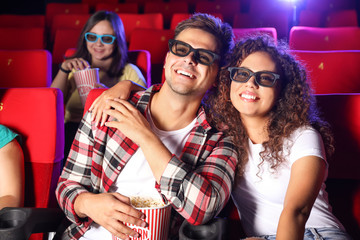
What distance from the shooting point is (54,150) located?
39.7 inches

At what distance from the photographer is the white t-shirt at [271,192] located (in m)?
0.87

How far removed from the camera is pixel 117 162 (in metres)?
0.90

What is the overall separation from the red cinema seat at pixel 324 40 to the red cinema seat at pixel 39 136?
1.35 m

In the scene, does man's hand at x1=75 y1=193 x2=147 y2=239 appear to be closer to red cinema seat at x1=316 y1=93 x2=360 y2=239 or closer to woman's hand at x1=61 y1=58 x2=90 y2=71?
red cinema seat at x1=316 y1=93 x2=360 y2=239

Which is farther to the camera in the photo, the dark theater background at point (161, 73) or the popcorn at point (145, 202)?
the dark theater background at point (161, 73)

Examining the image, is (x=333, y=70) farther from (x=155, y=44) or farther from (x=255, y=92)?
(x=155, y=44)

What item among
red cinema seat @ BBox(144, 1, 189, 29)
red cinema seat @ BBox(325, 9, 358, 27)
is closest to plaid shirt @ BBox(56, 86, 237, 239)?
red cinema seat @ BBox(325, 9, 358, 27)

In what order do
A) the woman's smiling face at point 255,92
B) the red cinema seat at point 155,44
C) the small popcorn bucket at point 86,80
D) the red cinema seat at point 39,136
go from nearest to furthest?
1. the woman's smiling face at point 255,92
2. the red cinema seat at point 39,136
3. the small popcorn bucket at point 86,80
4. the red cinema seat at point 155,44

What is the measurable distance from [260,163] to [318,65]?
68 cm

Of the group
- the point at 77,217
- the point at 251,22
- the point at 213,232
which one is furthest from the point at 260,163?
the point at 251,22

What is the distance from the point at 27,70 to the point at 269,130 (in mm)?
1119

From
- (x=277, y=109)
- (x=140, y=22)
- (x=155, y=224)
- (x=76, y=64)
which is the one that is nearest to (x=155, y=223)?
(x=155, y=224)

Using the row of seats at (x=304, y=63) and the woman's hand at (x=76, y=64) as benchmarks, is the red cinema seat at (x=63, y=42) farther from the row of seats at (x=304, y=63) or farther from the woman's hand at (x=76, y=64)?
the woman's hand at (x=76, y=64)

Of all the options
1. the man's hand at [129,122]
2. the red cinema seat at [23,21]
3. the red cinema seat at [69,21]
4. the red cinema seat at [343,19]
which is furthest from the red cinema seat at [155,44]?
the red cinema seat at [343,19]
